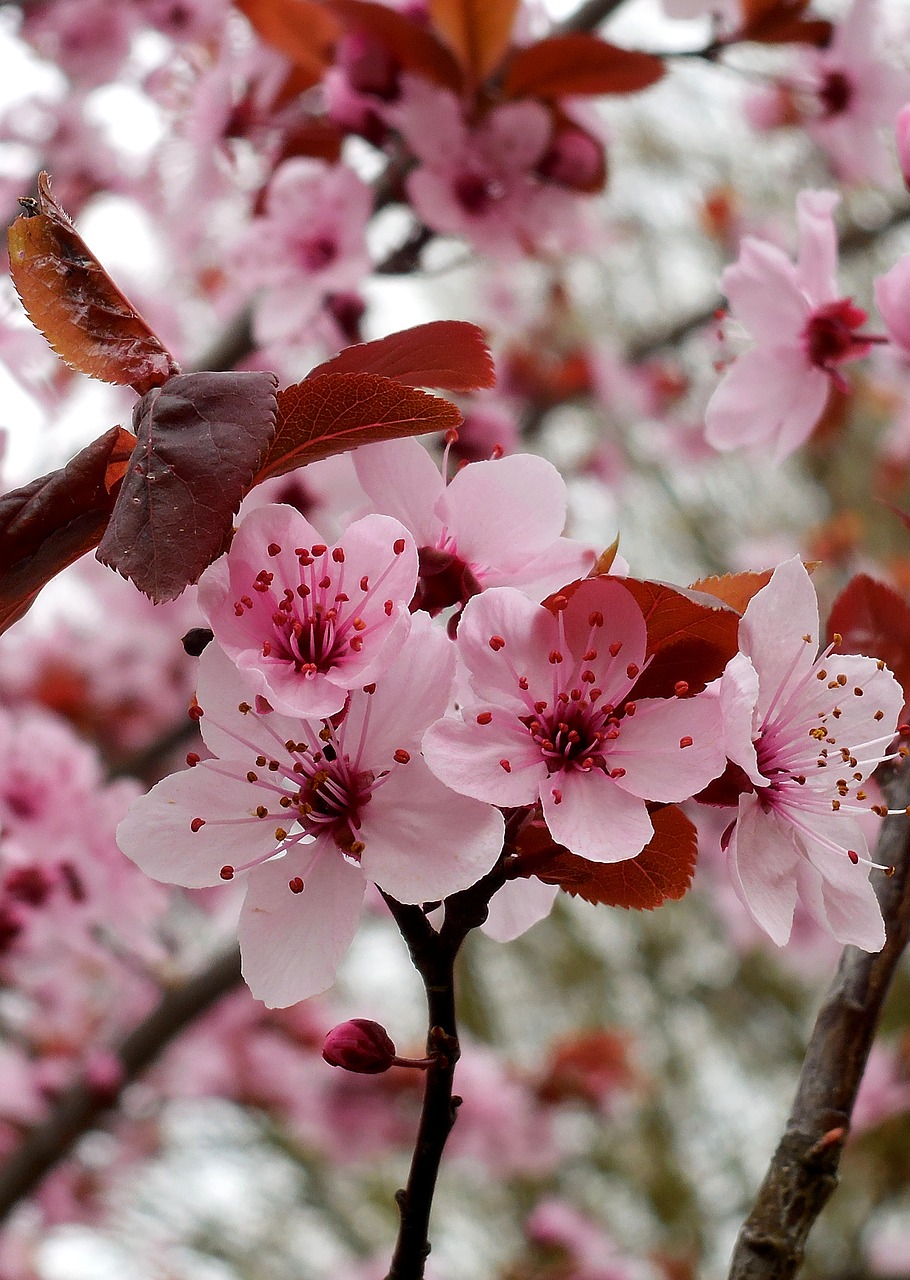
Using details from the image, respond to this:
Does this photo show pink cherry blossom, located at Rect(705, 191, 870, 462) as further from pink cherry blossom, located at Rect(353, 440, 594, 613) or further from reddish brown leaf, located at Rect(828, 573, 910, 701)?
pink cherry blossom, located at Rect(353, 440, 594, 613)

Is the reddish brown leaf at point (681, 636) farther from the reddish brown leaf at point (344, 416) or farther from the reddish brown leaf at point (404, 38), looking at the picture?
the reddish brown leaf at point (404, 38)

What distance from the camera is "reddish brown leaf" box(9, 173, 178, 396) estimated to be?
1.90 ft

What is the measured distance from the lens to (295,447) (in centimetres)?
57

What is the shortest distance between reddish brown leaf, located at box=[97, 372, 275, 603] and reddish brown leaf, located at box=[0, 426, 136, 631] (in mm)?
37

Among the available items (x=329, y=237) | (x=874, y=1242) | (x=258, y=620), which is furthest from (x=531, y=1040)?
(x=258, y=620)

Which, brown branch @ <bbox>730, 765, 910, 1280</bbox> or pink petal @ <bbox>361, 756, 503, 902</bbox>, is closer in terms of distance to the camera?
pink petal @ <bbox>361, 756, 503, 902</bbox>

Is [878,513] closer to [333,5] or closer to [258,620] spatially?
[333,5]

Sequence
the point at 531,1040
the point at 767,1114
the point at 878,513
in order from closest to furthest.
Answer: the point at 767,1114 → the point at 531,1040 → the point at 878,513

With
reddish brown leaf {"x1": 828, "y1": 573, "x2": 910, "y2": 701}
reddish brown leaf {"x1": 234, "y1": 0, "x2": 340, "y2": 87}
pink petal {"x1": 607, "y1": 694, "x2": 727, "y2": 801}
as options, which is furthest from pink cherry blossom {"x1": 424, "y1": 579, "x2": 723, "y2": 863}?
reddish brown leaf {"x1": 234, "y1": 0, "x2": 340, "y2": 87}

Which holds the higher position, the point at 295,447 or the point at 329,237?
the point at 295,447

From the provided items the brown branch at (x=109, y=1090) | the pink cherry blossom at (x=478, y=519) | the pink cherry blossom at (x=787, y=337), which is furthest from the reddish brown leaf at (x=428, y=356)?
the brown branch at (x=109, y=1090)

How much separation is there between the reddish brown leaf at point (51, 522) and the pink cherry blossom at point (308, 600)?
0.06 meters

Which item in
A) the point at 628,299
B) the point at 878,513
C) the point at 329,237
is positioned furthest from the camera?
the point at 628,299

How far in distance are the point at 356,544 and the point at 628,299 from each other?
3.85m
